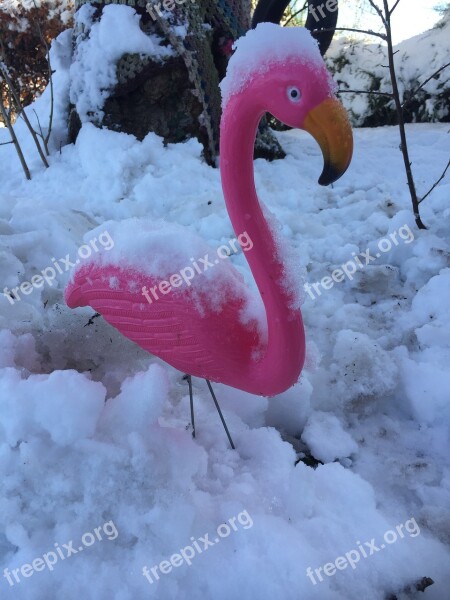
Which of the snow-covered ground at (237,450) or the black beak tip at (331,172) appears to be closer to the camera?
the black beak tip at (331,172)

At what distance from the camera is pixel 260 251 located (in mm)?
991

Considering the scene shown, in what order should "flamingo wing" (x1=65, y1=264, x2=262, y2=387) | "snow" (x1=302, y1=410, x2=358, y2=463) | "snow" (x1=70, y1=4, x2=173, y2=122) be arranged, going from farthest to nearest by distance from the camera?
1. "snow" (x1=70, y1=4, x2=173, y2=122)
2. "snow" (x1=302, y1=410, x2=358, y2=463)
3. "flamingo wing" (x1=65, y1=264, x2=262, y2=387)

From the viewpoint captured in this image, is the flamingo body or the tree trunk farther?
the tree trunk

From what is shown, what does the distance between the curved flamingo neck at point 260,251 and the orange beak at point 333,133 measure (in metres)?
0.15

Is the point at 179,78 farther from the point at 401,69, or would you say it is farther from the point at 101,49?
the point at 401,69

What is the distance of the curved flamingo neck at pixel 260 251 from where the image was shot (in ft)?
3.00

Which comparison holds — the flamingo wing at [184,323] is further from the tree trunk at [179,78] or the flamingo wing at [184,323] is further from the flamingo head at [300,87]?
the tree trunk at [179,78]

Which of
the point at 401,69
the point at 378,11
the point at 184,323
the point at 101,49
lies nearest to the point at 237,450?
the point at 184,323

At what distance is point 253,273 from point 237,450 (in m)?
0.57

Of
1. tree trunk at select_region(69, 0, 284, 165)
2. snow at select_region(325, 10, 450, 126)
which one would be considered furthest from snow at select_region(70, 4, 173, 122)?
snow at select_region(325, 10, 450, 126)

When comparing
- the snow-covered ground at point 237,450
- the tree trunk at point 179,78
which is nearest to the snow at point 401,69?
the tree trunk at point 179,78

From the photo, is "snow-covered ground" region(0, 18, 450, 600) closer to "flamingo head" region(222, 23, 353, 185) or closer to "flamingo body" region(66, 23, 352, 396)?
"flamingo body" region(66, 23, 352, 396)

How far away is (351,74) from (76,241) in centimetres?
308

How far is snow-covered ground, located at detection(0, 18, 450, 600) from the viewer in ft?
3.29
